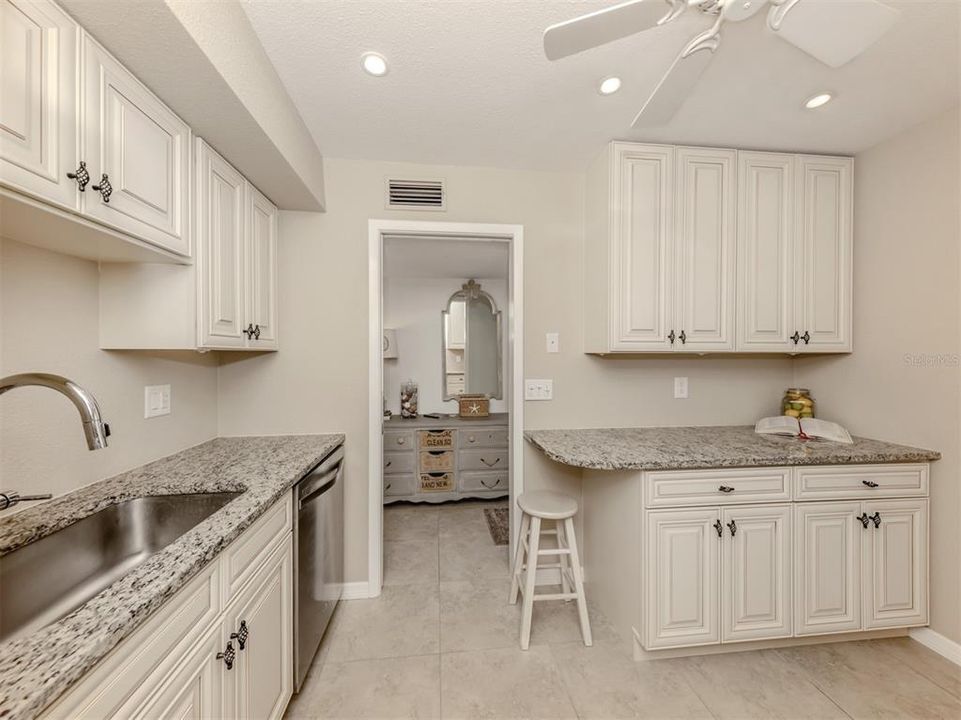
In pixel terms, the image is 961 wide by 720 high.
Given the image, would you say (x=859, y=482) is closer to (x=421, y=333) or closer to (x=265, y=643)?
(x=265, y=643)

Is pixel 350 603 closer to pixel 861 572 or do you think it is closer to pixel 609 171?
pixel 861 572

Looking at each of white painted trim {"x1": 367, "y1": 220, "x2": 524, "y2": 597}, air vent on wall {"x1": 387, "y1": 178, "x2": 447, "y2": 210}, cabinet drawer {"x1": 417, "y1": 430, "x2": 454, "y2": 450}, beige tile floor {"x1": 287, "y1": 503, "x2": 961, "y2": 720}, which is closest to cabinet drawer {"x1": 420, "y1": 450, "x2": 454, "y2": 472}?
cabinet drawer {"x1": 417, "y1": 430, "x2": 454, "y2": 450}

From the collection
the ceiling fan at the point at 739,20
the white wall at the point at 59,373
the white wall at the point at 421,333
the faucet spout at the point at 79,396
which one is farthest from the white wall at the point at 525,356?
the white wall at the point at 421,333

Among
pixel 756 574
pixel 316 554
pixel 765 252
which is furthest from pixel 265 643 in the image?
pixel 765 252

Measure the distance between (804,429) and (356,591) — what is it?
2.64 metres

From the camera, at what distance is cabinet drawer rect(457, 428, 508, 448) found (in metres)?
3.61

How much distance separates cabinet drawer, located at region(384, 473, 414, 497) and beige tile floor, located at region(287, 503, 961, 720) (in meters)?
1.41

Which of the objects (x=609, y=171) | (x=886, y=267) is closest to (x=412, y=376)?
(x=609, y=171)

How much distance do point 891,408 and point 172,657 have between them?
2.98m

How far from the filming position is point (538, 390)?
7.54 feet

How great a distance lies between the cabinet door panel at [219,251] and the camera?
1.44 metres

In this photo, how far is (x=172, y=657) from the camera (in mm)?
818

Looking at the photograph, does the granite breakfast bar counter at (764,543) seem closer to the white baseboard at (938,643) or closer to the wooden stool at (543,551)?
the white baseboard at (938,643)

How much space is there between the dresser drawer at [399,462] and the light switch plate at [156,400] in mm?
2023
